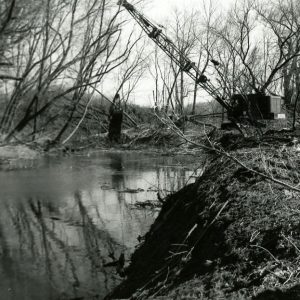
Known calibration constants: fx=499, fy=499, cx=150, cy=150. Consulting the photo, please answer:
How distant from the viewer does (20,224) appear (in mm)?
9078

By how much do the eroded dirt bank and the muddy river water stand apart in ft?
2.57

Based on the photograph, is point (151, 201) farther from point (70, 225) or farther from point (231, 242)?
point (231, 242)

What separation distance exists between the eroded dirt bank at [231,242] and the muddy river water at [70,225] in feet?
2.57

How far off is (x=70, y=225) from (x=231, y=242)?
5.29 m

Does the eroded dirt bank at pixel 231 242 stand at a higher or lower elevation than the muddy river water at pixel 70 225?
higher

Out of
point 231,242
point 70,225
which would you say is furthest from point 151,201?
point 231,242

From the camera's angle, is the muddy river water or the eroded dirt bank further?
the muddy river water

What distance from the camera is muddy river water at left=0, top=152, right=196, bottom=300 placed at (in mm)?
6070

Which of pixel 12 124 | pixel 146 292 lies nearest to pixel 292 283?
pixel 146 292

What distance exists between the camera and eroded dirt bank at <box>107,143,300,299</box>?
3.53 metres

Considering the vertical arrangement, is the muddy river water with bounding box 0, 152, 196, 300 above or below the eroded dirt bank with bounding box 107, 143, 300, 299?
below

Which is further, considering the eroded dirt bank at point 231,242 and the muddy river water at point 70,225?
the muddy river water at point 70,225

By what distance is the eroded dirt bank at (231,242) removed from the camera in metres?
3.53

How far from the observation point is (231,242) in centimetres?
416
